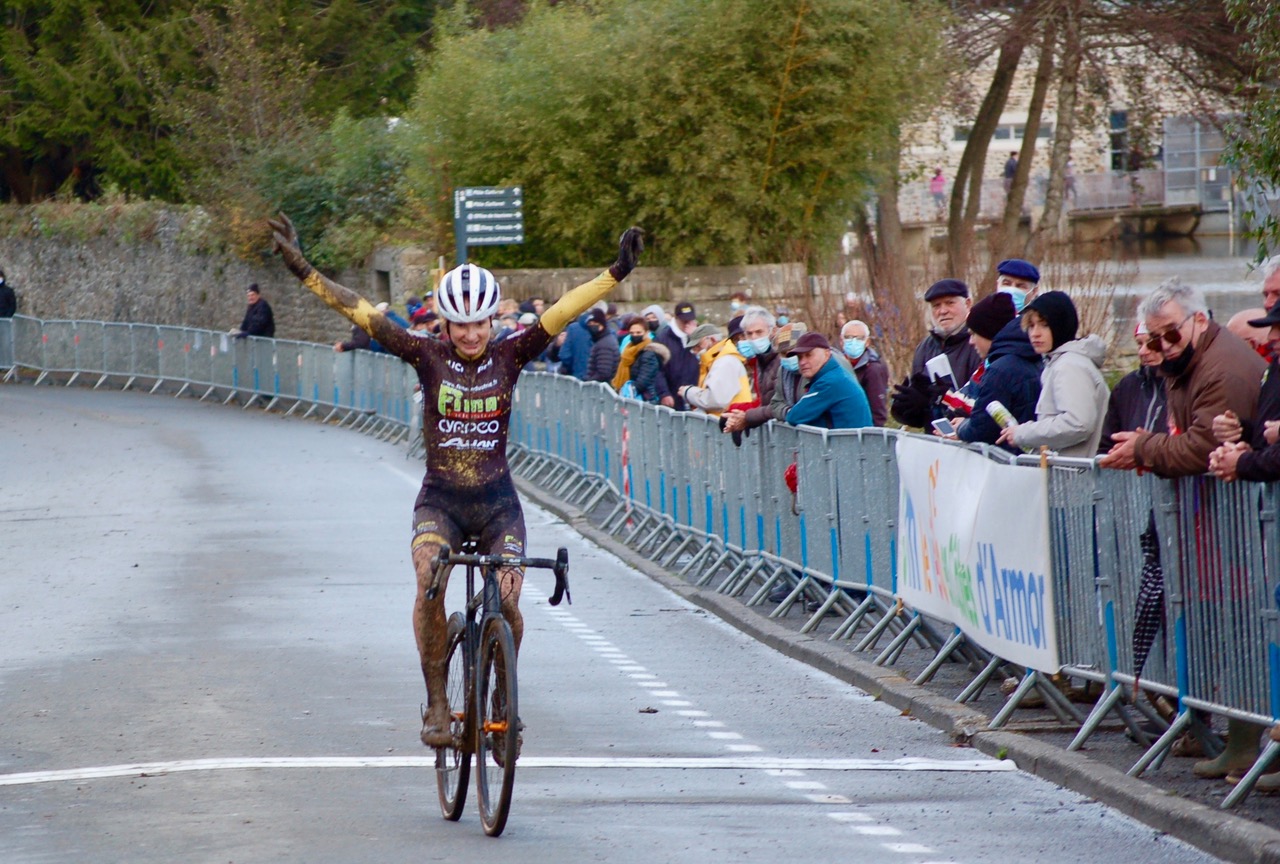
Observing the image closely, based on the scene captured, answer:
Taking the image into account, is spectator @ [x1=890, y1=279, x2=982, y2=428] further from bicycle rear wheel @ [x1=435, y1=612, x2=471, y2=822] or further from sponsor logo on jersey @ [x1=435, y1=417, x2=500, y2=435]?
bicycle rear wheel @ [x1=435, y1=612, x2=471, y2=822]

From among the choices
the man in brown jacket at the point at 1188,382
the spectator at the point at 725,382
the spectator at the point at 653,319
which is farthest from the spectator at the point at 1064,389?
the spectator at the point at 653,319

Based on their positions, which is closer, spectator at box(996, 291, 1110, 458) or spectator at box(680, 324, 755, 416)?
spectator at box(996, 291, 1110, 458)

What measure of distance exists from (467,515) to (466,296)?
83 centimetres

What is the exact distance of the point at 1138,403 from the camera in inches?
335

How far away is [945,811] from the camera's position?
7715 millimetres

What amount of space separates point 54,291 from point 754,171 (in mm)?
22395

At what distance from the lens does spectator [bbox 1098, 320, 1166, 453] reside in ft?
27.3

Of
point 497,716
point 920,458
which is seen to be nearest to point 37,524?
point 920,458

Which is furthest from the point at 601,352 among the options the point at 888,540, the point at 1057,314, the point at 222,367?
the point at 222,367

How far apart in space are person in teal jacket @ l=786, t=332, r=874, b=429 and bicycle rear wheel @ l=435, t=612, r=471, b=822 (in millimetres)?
5275

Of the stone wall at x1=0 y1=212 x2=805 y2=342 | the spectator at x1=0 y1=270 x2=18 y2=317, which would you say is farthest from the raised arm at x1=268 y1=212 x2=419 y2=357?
the spectator at x1=0 y1=270 x2=18 y2=317

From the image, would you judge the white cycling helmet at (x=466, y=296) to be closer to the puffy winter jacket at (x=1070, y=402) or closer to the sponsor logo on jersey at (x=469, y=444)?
the sponsor logo on jersey at (x=469, y=444)

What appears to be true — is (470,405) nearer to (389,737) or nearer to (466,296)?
(466,296)

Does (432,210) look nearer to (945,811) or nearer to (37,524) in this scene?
(37,524)
